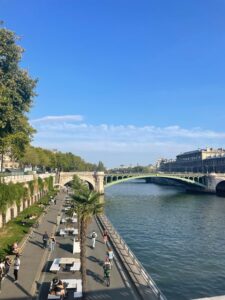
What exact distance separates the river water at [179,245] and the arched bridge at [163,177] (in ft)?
108

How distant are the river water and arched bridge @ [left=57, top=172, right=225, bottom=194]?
108ft

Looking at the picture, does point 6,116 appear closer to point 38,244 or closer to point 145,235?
point 38,244

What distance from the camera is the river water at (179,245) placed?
1276 inches

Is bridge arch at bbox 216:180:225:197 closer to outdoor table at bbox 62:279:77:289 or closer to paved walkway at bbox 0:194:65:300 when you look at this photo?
paved walkway at bbox 0:194:65:300

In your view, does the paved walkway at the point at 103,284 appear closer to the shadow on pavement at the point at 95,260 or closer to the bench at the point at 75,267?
the shadow on pavement at the point at 95,260

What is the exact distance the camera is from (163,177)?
130 meters

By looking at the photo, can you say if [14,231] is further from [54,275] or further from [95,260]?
[54,275]

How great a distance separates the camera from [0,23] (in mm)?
48750

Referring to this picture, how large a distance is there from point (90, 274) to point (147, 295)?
6.29 m

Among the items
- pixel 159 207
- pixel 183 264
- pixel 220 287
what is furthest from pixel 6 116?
pixel 159 207

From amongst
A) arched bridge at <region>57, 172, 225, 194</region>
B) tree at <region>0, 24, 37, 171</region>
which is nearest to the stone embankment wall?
Answer: tree at <region>0, 24, 37, 171</region>

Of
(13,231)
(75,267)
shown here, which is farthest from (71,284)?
(13,231)

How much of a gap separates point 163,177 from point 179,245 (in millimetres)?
82926

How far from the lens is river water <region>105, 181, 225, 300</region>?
106ft
